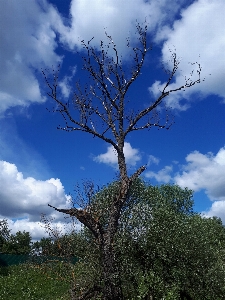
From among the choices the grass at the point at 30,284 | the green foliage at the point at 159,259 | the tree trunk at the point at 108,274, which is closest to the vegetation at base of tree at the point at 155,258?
the green foliage at the point at 159,259

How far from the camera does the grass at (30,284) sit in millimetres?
27438

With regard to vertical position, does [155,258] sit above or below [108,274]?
above

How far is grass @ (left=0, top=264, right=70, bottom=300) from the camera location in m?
27.4

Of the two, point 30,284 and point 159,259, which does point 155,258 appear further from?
point 30,284

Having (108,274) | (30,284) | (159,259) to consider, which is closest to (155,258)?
(159,259)

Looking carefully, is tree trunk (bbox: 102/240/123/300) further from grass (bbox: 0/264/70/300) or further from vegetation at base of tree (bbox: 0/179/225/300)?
grass (bbox: 0/264/70/300)

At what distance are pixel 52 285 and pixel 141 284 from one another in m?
14.6

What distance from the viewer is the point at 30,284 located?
31.9 meters

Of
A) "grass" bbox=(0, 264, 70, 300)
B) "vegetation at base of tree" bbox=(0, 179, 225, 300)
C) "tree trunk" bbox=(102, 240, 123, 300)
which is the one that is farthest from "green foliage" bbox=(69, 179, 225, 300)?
"grass" bbox=(0, 264, 70, 300)

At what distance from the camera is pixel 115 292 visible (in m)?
16.3

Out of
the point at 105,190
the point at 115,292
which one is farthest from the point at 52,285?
the point at 115,292

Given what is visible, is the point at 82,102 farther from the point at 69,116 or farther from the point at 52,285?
the point at 52,285

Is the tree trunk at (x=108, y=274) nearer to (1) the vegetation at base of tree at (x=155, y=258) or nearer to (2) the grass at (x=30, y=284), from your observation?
(1) the vegetation at base of tree at (x=155, y=258)

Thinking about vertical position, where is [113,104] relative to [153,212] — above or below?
above
